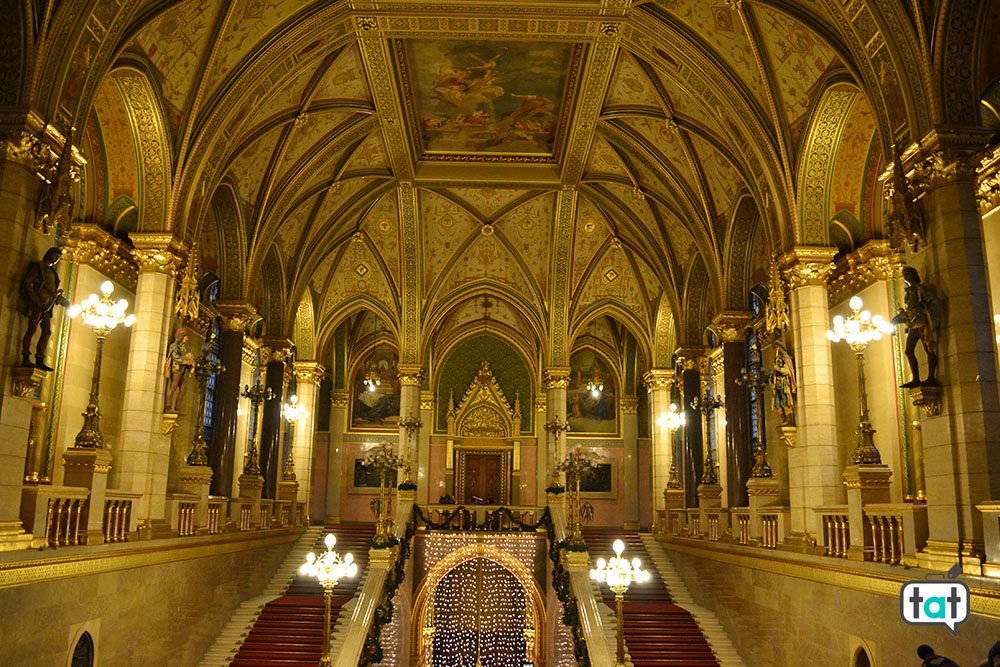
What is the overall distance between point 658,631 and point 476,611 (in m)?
9.56

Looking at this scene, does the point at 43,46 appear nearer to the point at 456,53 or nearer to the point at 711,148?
the point at 456,53

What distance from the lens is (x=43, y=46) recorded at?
1001 cm

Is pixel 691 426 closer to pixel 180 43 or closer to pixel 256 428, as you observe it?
pixel 256 428

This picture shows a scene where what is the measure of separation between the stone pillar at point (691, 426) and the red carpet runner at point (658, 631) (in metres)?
3.58

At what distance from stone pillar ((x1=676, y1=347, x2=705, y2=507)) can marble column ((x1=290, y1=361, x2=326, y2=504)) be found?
12.1 metres

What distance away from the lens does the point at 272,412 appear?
23344 millimetres

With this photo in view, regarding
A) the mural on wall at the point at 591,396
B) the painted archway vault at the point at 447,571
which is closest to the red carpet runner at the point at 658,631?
the painted archway vault at the point at 447,571

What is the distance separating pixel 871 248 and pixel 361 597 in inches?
503

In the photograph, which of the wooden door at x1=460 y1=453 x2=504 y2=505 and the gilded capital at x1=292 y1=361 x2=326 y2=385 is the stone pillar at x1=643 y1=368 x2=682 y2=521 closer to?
the wooden door at x1=460 y1=453 x2=504 y2=505

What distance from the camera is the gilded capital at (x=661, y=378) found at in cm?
2717

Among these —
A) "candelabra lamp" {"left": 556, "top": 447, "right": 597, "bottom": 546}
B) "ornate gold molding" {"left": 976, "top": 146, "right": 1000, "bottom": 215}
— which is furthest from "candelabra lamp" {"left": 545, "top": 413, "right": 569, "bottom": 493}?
"ornate gold molding" {"left": 976, "top": 146, "right": 1000, "bottom": 215}

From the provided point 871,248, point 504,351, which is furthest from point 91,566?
point 504,351

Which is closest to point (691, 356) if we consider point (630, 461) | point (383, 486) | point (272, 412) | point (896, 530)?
point (383, 486)

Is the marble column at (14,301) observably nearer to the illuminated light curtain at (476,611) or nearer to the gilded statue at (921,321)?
the gilded statue at (921,321)
